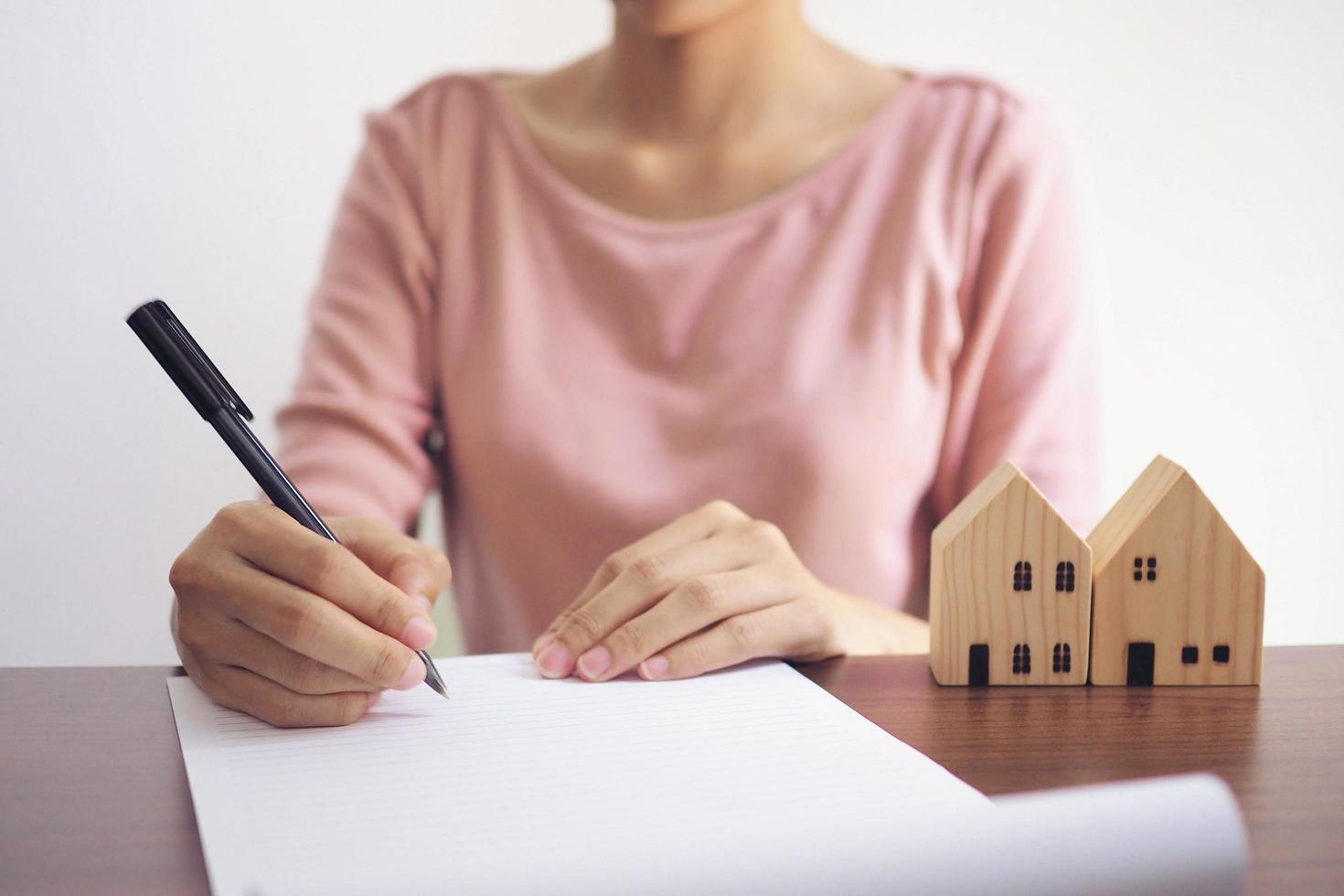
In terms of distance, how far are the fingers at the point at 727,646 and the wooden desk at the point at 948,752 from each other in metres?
0.03

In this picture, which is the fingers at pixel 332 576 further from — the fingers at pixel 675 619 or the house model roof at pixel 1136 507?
the house model roof at pixel 1136 507

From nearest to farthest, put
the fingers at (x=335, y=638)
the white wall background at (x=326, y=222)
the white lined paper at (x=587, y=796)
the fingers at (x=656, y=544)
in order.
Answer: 1. the white lined paper at (x=587, y=796)
2. the fingers at (x=335, y=638)
3. the fingers at (x=656, y=544)
4. the white wall background at (x=326, y=222)

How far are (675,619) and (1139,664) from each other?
8.9 inches

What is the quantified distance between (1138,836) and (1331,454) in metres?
1.29

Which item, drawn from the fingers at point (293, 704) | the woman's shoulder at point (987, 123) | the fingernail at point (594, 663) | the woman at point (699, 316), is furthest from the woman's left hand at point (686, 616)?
the woman's shoulder at point (987, 123)

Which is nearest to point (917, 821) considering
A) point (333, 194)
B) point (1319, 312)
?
point (333, 194)

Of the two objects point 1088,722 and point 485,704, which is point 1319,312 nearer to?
point 1088,722

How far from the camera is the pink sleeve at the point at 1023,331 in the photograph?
97 centimetres

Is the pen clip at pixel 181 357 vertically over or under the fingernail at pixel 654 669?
over

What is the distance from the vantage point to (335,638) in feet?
1.67

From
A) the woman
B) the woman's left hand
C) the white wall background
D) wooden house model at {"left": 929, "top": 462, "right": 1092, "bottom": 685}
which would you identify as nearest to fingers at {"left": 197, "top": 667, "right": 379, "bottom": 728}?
the woman's left hand

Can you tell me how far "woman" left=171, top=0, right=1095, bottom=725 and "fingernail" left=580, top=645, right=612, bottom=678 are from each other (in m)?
0.35

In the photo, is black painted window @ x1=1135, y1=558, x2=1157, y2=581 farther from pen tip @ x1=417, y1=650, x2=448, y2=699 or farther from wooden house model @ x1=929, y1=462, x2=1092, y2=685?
pen tip @ x1=417, y1=650, x2=448, y2=699

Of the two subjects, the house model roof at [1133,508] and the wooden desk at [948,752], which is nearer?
the wooden desk at [948,752]
